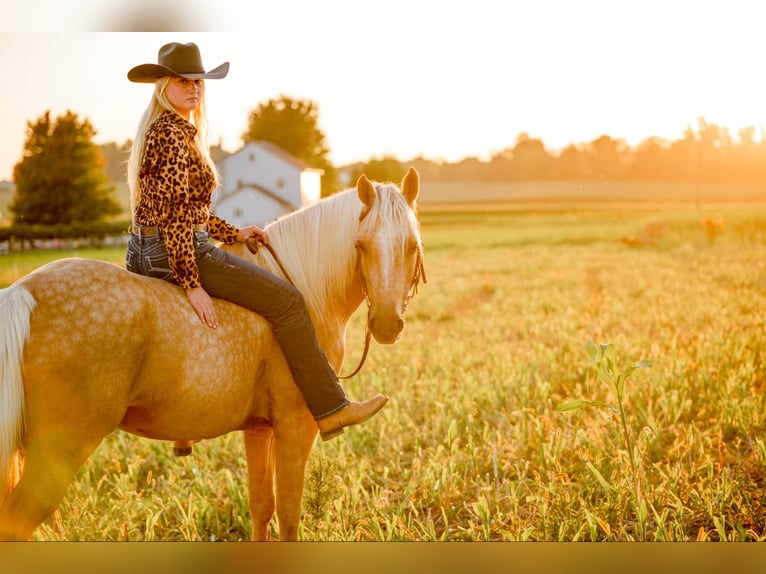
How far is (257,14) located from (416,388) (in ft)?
11.8

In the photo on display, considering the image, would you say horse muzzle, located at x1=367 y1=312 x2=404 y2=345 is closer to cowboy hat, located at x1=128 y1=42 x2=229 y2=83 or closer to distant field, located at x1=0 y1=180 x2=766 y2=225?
cowboy hat, located at x1=128 y1=42 x2=229 y2=83

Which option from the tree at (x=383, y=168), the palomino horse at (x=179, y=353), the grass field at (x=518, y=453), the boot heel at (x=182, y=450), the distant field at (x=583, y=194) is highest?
the tree at (x=383, y=168)

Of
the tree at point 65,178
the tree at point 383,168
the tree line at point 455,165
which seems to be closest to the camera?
the tree at point 383,168

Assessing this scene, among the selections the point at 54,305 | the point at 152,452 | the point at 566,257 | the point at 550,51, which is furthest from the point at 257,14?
the point at 566,257

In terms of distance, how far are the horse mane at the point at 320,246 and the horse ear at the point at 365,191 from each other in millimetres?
113

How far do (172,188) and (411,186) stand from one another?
1013 mm

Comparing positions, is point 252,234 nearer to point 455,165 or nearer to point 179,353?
point 179,353

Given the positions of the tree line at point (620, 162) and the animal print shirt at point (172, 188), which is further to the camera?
the tree line at point (620, 162)

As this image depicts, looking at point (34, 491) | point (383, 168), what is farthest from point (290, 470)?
point (383, 168)

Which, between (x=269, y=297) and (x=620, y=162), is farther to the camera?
(x=620, y=162)

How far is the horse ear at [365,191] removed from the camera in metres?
2.55

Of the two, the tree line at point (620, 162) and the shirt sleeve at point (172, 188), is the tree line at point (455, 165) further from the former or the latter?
the shirt sleeve at point (172, 188)

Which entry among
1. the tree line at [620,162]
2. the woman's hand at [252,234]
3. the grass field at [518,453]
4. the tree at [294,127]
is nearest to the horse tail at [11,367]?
the woman's hand at [252,234]

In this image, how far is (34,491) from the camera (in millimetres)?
2086
